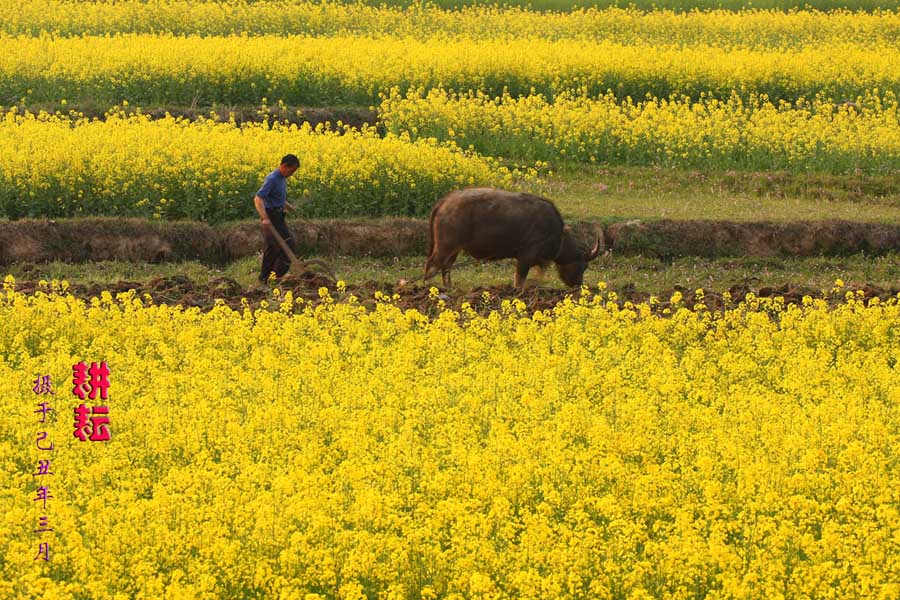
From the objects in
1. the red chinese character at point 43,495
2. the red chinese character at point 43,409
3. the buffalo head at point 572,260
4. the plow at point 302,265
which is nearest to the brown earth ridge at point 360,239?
the buffalo head at point 572,260

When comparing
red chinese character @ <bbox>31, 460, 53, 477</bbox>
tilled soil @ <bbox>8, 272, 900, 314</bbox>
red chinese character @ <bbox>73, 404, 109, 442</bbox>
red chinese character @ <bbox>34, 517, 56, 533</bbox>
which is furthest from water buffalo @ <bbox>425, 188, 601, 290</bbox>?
red chinese character @ <bbox>34, 517, 56, 533</bbox>

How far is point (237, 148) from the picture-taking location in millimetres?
22000

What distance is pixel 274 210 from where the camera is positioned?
17.3 metres

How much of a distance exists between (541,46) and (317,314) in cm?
1940

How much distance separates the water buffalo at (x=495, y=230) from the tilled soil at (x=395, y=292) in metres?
0.43

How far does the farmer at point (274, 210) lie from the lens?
666 inches

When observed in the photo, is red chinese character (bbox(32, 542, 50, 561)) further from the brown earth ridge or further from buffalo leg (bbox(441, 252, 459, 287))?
the brown earth ridge


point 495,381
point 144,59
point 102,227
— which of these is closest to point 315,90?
point 144,59

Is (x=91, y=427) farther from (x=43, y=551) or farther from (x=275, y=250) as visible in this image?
(x=275, y=250)

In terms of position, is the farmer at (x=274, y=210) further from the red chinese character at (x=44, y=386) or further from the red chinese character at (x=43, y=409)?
the red chinese character at (x=43, y=409)

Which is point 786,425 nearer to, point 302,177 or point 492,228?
point 492,228

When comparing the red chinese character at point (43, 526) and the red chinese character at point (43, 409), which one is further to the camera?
the red chinese character at point (43, 409)

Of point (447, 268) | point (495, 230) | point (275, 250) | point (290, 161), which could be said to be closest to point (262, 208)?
point (290, 161)

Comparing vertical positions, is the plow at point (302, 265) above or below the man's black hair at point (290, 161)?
below
